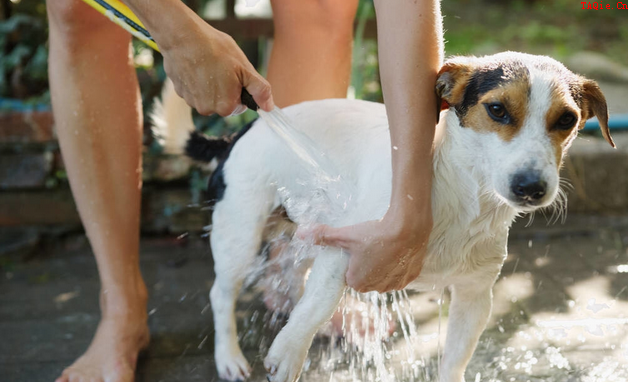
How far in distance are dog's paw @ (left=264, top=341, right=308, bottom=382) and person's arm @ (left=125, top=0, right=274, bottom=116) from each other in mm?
651

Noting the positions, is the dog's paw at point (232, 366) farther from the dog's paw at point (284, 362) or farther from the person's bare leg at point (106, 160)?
the dog's paw at point (284, 362)

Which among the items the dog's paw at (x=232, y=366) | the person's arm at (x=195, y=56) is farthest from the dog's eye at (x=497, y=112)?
the dog's paw at (x=232, y=366)

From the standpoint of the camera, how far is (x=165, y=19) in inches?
68.9

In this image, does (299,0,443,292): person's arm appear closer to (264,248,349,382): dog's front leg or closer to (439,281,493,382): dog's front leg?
(264,248,349,382): dog's front leg

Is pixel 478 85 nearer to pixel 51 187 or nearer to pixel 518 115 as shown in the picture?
pixel 518 115

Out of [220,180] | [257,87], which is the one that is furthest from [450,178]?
[220,180]

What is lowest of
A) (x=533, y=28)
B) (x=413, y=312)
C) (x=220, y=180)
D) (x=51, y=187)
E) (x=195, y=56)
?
(x=413, y=312)

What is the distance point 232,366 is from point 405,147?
3.46 feet

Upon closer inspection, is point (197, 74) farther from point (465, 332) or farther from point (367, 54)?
point (367, 54)

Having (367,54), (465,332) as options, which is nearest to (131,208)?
(465,332)

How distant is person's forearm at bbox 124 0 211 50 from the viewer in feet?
5.72

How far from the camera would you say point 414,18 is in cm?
178

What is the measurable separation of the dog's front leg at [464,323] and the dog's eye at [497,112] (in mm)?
501

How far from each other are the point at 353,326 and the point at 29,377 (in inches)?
45.7
